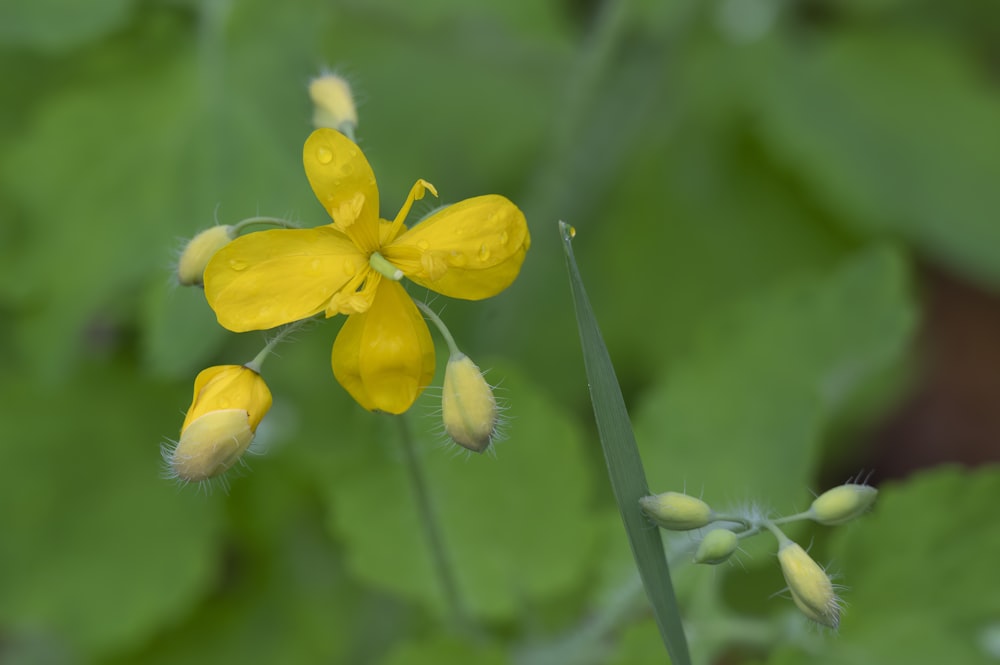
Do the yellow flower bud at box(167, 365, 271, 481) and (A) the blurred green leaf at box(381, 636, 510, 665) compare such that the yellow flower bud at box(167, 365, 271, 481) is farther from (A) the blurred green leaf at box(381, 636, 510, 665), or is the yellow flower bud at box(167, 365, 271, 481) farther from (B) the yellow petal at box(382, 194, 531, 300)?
(A) the blurred green leaf at box(381, 636, 510, 665)

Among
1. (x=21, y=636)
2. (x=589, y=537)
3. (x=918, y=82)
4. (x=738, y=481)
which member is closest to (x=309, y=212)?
(x=589, y=537)

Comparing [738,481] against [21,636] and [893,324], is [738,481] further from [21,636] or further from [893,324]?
[21,636]

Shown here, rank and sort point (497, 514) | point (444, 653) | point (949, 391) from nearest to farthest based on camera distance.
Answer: point (444, 653) → point (497, 514) → point (949, 391)

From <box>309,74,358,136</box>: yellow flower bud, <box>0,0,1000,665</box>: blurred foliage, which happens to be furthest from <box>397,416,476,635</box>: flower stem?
<box>309,74,358,136</box>: yellow flower bud

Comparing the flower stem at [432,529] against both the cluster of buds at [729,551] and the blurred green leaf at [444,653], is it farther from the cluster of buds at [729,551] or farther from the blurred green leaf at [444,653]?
the cluster of buds at [729,551]

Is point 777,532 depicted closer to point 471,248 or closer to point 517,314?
point 471,248

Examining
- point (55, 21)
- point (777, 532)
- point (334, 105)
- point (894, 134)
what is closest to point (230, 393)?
point (334, 105)

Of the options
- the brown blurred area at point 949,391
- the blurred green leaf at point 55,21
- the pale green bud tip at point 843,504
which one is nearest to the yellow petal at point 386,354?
the pale green bud tip at point 843,504
